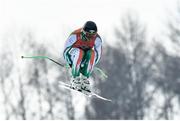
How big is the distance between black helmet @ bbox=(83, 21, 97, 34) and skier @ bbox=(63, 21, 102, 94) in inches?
1.6

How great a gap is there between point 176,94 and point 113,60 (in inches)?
186

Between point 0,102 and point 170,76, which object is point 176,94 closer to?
point 170,76

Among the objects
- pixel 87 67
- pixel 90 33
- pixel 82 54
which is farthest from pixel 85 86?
pixel 90 33

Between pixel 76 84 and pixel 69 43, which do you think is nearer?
pixel 69 43

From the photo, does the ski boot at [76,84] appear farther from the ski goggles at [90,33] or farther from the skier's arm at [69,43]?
the ski goggles at [90,33]

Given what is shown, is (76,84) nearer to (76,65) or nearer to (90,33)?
(76,65)

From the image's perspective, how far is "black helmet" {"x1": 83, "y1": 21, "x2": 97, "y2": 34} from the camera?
1111 inches

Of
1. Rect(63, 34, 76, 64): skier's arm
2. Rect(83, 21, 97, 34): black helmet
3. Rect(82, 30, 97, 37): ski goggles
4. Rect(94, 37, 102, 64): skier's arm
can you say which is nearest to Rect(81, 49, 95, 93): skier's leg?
Rect(94, 37, 102, 64): skier's arm

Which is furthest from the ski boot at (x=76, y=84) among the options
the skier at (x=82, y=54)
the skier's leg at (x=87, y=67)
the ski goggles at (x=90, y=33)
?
the ski goggles at (x=90, y=33)

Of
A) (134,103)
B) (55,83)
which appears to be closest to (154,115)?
(134,103)

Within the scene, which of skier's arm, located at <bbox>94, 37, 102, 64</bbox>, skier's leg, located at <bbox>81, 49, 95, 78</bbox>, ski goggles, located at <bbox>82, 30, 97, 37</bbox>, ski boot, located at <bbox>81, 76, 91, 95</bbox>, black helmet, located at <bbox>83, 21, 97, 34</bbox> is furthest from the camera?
ski boot, located at <bbox>81, 76, 91, 95</bbox>

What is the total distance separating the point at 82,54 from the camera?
2927 cm

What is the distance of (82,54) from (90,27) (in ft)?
3.87

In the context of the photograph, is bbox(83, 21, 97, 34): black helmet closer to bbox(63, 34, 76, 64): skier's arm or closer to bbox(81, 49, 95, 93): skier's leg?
bbox(63, 34, 76, 64): skier's arm
